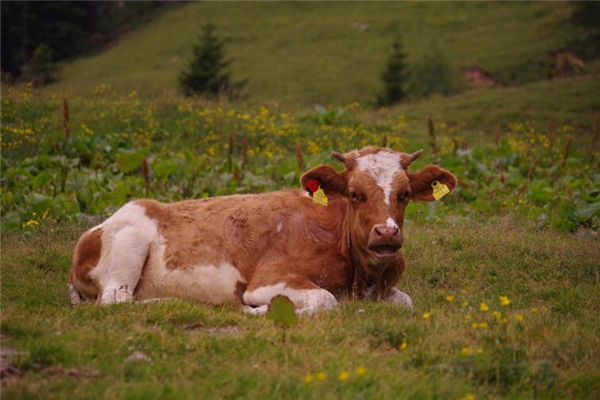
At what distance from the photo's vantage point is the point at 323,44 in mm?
50750

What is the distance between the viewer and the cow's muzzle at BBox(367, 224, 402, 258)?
24.7 ft

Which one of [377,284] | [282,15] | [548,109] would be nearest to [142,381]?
[377,284]

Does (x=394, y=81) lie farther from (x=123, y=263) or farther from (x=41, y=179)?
(x=123, y=263)

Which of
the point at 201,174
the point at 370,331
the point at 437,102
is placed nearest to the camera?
the point at 370,331

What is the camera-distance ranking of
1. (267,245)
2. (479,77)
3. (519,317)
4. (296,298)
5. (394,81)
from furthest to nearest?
1. (479,77)
2. (394,81)
3. (267,245)
4. (296,298)
5. (519,317)

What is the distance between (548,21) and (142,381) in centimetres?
4989

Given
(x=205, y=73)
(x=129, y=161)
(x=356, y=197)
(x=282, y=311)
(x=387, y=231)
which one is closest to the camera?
(x=282, y=311)

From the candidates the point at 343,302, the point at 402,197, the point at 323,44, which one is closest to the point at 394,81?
the point at 323,44

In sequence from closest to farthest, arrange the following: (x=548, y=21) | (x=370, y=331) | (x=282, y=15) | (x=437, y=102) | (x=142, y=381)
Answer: (x=142, y=381), (x=370, y=331), (x=437, y=102), (x=548, y=21), (x=282, y=15)

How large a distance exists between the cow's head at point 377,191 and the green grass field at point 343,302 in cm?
70

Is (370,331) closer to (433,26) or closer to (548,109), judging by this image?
(548,109)

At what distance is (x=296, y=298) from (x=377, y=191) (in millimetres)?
1429

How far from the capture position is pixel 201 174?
1622 cm

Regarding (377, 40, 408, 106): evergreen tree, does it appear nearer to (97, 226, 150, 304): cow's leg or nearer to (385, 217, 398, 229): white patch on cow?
(97, 226, 150, 304): cow's leg
